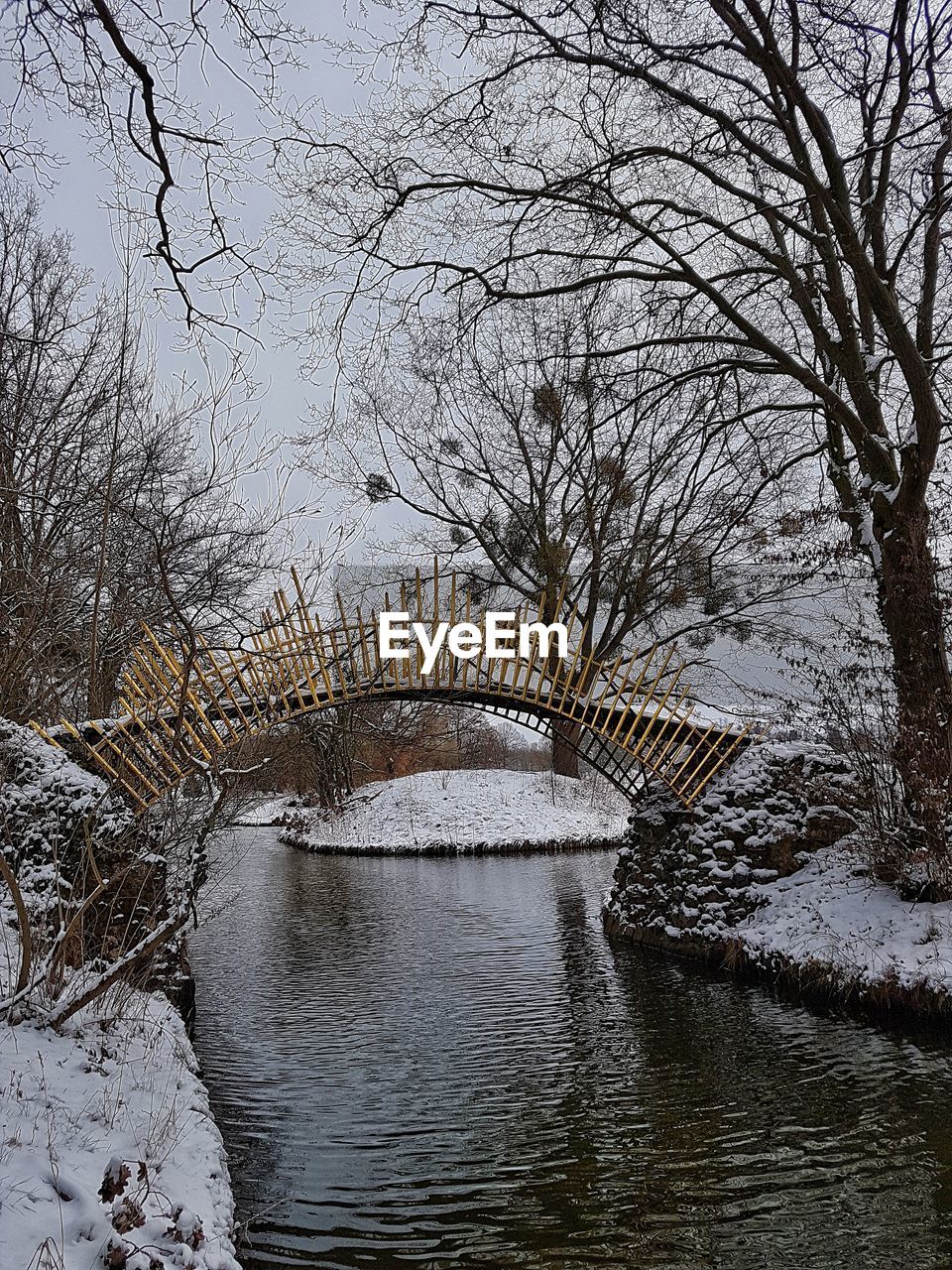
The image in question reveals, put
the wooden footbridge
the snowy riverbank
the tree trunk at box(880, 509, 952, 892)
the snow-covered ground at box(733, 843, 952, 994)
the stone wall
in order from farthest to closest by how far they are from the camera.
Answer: the stone wall
the wooden footbridge
the tree trunk at box(880, 509, 952, 892)
the snowy riverbank
the snow-covered ground at box(733, 843, 952, 994)

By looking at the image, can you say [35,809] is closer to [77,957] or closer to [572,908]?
[77,957]

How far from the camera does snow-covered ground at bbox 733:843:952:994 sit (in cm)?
798

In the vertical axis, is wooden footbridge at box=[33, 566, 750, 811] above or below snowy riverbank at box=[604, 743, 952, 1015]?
above

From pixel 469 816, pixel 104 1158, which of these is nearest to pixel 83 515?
pixel 104 1158

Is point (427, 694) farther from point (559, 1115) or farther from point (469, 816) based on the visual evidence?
point (469, 816)

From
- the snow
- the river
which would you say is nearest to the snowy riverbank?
the river

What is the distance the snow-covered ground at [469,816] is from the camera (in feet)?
75.6

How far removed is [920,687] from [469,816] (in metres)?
15.8

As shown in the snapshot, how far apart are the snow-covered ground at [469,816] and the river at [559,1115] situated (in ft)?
37.5

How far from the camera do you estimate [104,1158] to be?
12.1ft

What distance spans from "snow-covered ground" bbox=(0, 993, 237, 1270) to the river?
647 mm

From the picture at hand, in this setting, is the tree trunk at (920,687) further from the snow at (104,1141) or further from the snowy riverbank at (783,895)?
the snow at (104,1141)

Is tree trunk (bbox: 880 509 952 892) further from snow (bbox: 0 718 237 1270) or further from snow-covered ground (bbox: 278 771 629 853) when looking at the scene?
snow-covered ground (bbox: 278 771 629 853)

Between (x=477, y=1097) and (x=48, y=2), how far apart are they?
21.7 feet
